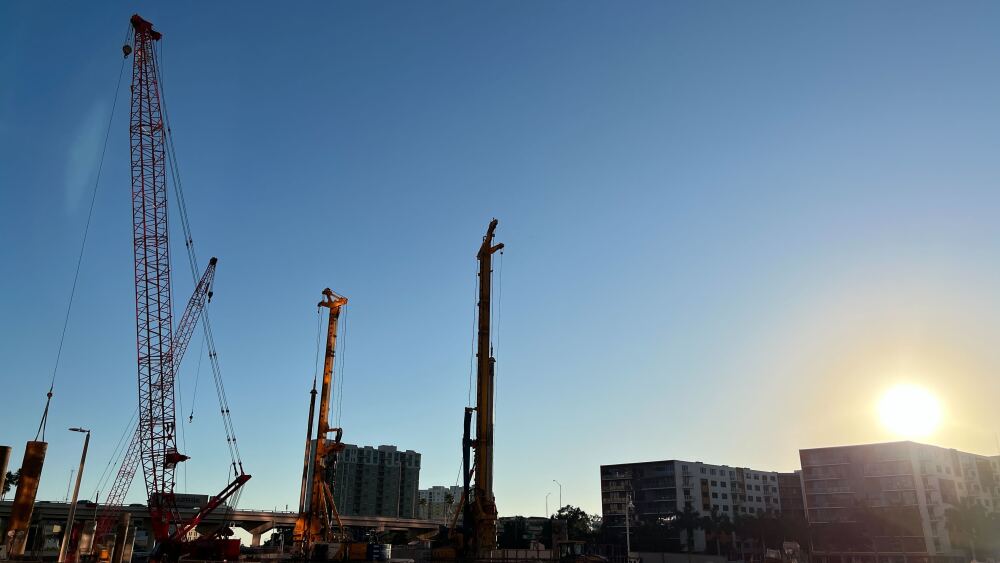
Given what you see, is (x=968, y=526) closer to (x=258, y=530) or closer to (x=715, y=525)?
(x=715, y=525)

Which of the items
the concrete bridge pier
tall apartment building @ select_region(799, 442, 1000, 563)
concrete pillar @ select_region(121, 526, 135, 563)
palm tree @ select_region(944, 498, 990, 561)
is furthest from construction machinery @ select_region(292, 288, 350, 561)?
palm tree @ select_region(944, 498, 990, 561)

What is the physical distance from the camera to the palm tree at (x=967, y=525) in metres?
144

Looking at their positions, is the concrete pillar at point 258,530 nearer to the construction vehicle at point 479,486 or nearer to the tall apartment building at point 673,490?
the tall apartment building at point 673,490

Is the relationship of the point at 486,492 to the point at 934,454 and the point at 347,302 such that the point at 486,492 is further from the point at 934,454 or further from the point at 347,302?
the point at 934,454

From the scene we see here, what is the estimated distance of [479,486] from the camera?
64.1m

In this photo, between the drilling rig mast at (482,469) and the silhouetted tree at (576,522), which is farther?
the silhouetted tree at (576,522)

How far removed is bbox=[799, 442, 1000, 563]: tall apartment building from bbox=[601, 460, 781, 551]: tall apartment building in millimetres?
19397

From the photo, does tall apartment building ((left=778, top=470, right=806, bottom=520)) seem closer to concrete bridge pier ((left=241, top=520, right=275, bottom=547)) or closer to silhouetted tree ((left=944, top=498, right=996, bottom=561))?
silhouetted tree ((left=944, top=498, right=996, bottom=561))

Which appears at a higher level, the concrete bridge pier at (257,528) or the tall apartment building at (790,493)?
the tall apartment building at (790,493)

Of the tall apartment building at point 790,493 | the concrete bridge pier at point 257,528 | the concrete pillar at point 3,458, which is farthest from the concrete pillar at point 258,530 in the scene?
the tall apartment building at point 790,493

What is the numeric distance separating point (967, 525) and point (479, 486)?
134 metres

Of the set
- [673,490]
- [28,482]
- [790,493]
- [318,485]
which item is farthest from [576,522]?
[28,482]

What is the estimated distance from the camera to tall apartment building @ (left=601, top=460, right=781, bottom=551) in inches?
6250

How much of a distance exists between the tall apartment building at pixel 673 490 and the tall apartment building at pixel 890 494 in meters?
19.4
